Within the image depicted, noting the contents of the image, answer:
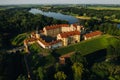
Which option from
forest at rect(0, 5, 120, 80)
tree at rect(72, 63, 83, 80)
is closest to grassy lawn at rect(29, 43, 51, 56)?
forest at rect(0, 5, 120, 80)

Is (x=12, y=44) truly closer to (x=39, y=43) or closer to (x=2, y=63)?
(x=39, y=43)

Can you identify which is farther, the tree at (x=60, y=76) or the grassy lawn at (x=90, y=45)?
the grassy lawn at (x=90, y=45)

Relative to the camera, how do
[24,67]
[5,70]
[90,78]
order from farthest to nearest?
[24,67] → [5,70] → [90,78]

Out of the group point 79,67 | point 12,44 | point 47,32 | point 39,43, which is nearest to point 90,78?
point 79,67

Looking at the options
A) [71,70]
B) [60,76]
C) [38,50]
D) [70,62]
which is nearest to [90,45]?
[70,62]

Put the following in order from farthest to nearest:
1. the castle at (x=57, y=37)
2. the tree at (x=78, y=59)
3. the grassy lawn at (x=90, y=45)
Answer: the castle at (x=57, y=37)
the grassy lawn at (x=90, y=45)
the tree at (x=78, y=59)

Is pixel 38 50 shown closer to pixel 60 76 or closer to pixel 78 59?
pixel 78 59

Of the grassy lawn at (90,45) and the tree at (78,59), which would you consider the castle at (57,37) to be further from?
the tree at (78,59)

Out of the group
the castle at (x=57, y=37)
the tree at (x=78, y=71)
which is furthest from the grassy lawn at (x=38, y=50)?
the tree at (x=78, y=71)
